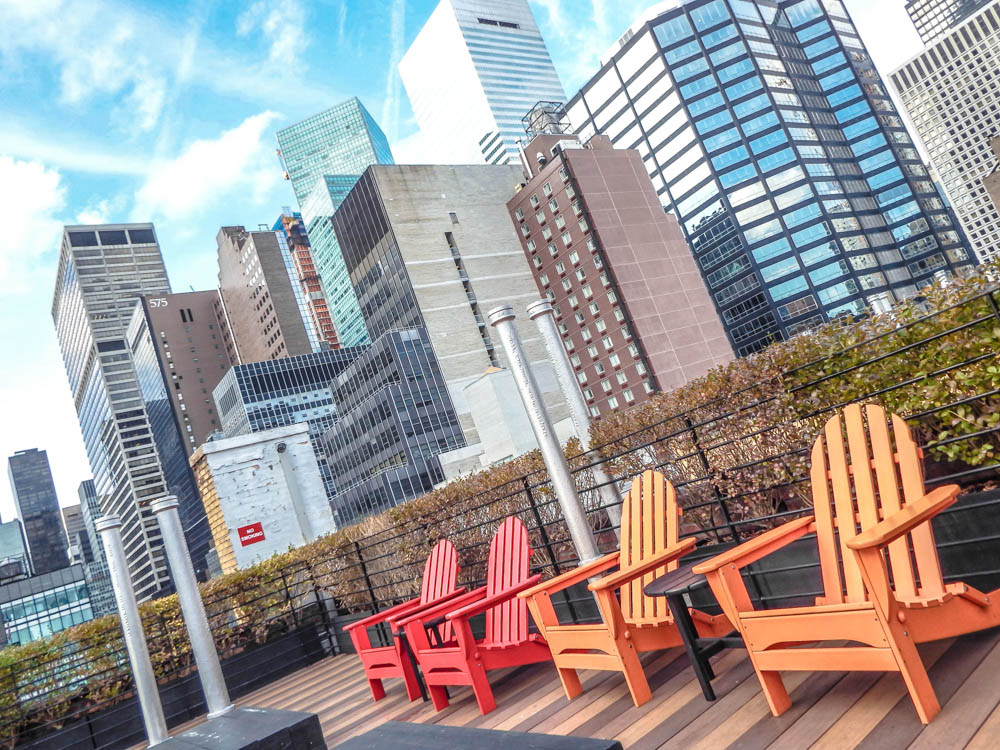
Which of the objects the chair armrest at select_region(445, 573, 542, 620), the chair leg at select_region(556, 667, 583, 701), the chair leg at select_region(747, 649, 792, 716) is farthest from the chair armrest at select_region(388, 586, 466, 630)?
the chair leg at select_region(747, 649, 792, 716)

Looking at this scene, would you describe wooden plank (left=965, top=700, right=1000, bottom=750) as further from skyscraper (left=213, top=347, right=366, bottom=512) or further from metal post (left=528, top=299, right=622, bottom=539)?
skyscraper (left=213, top=347, right=366, bottom=512)

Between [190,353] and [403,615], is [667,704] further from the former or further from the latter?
[190,353]

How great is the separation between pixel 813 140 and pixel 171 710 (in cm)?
8742

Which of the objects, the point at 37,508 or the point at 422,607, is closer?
the point at 422,607

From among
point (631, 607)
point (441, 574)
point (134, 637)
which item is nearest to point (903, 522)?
point (631, 607)

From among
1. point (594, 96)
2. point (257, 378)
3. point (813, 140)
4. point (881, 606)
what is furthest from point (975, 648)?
point (594, 96)

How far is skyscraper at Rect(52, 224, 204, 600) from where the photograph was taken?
112 meters

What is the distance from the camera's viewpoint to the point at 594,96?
8969 cm

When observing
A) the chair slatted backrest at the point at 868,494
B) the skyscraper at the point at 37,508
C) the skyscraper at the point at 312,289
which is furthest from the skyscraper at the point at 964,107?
the skyscraper at the point at 37,508

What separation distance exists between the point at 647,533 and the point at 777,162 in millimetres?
82339

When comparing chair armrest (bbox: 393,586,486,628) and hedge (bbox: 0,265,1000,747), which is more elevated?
hedge (bbox: 0,265,1000,747)

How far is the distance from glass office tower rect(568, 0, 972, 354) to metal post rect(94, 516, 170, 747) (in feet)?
244

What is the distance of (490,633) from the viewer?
3.97m

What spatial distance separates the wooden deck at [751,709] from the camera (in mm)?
2014
